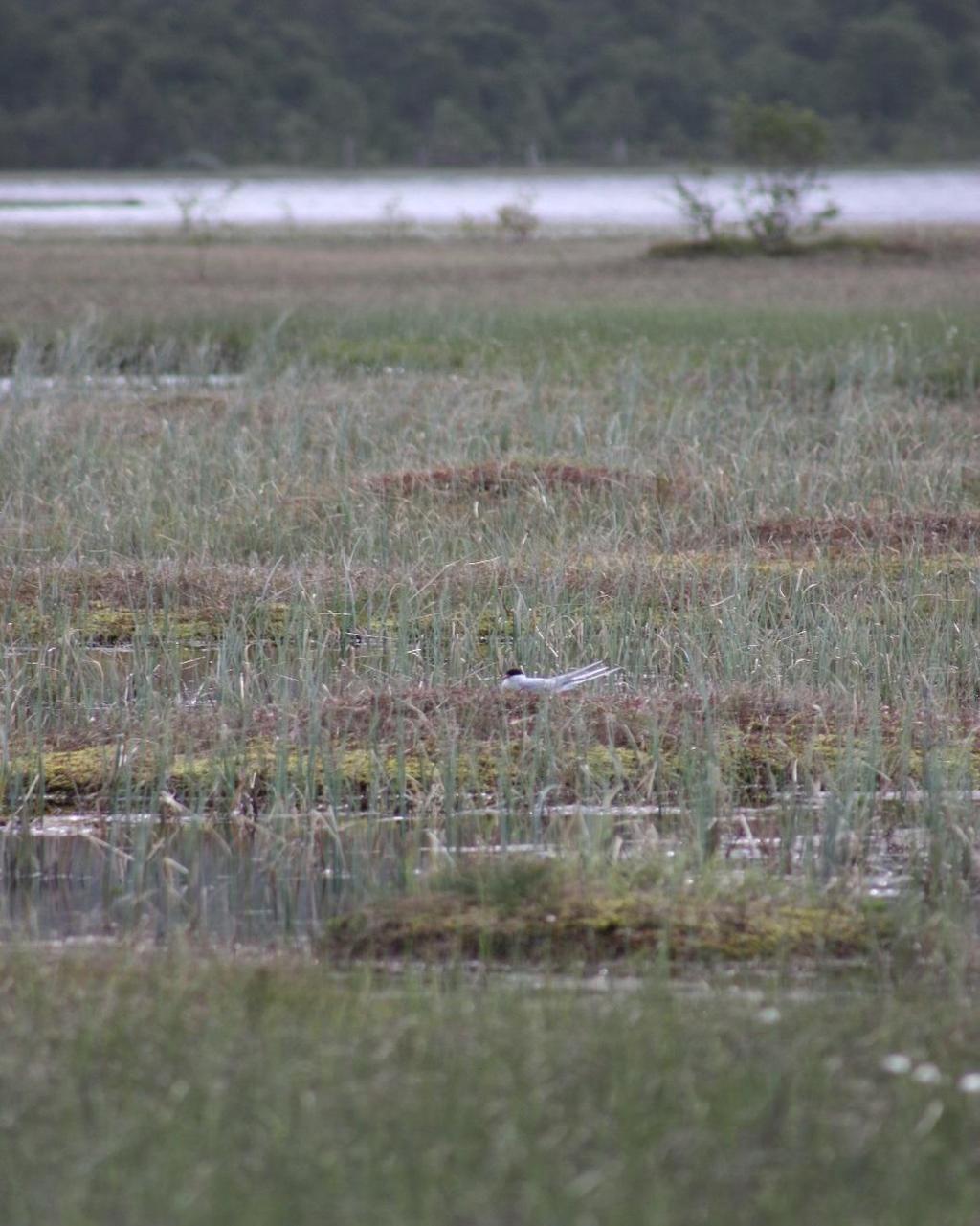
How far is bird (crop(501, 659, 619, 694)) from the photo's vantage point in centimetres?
521

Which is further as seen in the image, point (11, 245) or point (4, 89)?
point (4, 89)

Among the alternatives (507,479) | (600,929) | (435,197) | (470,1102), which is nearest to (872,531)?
(507,479)

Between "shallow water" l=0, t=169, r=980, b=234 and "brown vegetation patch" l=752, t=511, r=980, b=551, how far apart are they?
34.8 metres

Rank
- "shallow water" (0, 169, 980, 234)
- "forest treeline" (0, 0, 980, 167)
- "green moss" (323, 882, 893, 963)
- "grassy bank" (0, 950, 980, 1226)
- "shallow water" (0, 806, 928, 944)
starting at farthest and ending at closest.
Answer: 1. "forest treeline" (0, 0, 980, 167)
2. "shallow water" (0, 169, 980, 234)
3. "shallow water" (0, 806, 928, 944)
4. "green moss" (323, 882, 893, 963)
5. "grassy bank" (0, 950, 980, 1226)

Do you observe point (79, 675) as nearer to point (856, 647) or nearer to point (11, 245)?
point (856, 647)

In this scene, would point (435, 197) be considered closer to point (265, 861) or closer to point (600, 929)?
point (265, 861)

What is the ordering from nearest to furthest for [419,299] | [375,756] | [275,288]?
[375,756], [419,299], [275,288]

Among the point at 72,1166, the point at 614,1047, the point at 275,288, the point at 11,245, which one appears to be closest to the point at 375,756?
the point at 614,1047

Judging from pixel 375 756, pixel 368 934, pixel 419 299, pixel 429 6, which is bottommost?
pixel 368 934

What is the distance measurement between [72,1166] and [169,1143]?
15 centimetres

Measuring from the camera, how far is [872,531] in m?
7.77

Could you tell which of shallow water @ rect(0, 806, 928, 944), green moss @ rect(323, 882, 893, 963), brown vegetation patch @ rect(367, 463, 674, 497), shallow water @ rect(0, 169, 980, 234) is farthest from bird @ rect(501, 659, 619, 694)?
shallow water @ rect(0, 169, 980, 234)

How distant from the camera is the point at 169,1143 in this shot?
2775 millimetres

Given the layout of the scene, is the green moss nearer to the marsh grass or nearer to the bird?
the marsh grass
